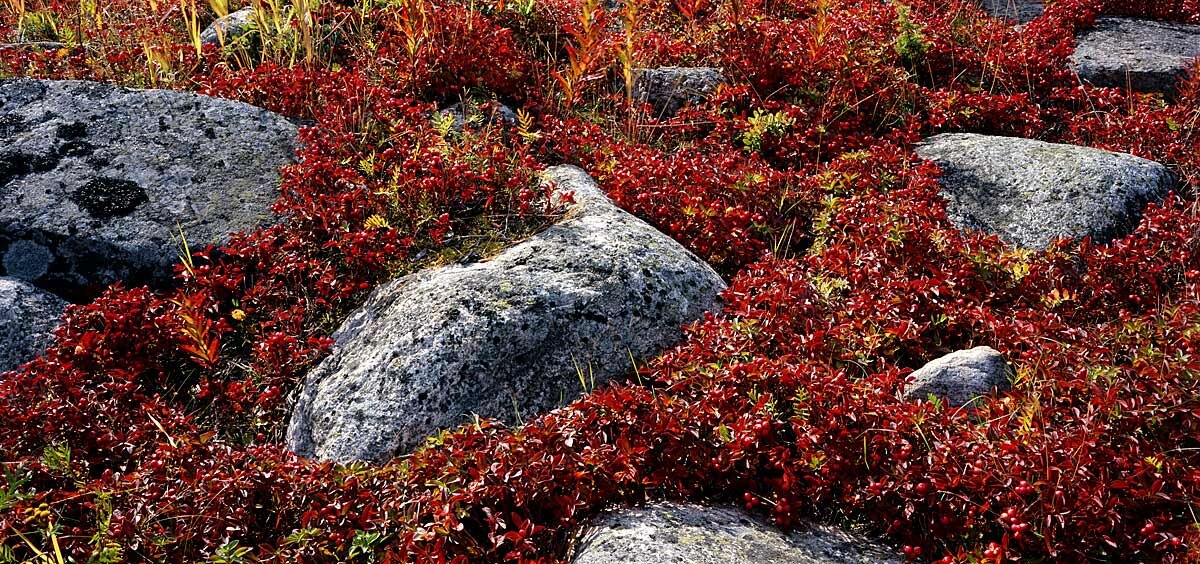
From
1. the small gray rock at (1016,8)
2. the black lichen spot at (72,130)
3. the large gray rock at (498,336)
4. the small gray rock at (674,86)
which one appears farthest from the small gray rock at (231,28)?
the small gray rock at (1016,8)

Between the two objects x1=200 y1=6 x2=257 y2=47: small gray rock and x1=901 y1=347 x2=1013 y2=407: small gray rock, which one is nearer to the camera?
x1=901 y1=347 x2=1013 y2=407: small gray rock

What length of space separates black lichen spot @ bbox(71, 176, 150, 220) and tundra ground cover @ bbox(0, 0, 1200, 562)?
0.68 meters

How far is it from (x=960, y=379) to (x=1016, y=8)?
6322 mm

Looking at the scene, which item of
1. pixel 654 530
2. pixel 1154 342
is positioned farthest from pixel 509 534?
pixel 1154 342

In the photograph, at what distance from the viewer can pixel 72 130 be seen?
5934mm

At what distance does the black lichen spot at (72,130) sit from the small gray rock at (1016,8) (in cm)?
827

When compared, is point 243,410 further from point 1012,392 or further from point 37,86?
point 1012,392

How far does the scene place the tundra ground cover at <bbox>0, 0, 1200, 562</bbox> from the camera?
362 cm

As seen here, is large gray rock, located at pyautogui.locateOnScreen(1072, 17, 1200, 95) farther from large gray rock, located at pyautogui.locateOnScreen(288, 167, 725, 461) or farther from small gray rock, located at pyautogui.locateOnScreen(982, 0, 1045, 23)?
large gray rock, located at pyautogui.locateOnScreen(288, 167, 725, 461)

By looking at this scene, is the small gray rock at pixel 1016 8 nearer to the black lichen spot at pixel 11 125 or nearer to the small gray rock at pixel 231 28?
the small gray rock at pixel 231 28

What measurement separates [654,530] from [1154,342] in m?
2.81

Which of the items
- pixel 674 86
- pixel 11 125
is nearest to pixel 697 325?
pixel 674 86

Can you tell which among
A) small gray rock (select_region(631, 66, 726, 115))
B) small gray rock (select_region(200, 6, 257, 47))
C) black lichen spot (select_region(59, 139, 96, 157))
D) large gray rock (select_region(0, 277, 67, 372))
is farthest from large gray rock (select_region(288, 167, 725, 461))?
small gray rock (select_region(200, 6, 257, 47))

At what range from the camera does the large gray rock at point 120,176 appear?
17.7ft
